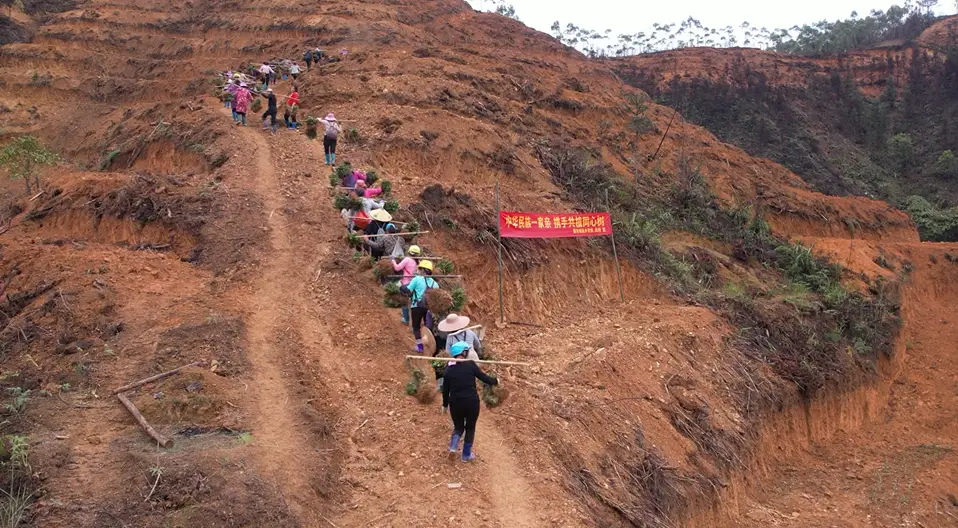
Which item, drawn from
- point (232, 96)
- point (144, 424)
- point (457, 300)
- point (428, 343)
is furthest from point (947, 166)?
point (144, 424)

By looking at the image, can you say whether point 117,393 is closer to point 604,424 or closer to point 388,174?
point 604,424

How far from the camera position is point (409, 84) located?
64.2ft

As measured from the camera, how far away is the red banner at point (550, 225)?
12.0 meters

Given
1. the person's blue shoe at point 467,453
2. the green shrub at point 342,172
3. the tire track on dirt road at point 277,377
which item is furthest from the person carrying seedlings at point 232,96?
the person's blue shoe at point 467,453

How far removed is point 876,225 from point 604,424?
23.6m

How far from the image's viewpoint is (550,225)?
40.6 ft

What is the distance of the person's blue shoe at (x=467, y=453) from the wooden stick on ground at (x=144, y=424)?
2821mm

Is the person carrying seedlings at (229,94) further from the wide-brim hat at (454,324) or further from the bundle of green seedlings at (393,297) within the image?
the wide-brim hat at (454,324)

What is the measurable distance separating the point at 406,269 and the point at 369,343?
1253 mm

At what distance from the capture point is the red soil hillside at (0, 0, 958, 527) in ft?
20.4

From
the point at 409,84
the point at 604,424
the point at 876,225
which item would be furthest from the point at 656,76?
the point at 604,424

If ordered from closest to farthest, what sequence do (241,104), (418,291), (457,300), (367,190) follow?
1. (418,291)
2. (457,300)
3. (367,190)
4. (241,104)

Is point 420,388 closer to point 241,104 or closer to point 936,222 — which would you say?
point 241,104

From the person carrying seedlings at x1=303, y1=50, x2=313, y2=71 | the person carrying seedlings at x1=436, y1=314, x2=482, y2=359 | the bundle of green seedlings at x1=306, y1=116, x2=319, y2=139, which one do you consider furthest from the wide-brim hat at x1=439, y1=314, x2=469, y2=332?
the person carrying seedlings at x1=303, y1=50, x2=313, y2=71
